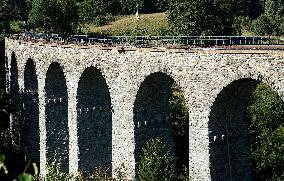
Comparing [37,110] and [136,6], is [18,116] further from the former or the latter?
[136,6]

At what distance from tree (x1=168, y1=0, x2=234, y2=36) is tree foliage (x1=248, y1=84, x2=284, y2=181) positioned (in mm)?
24329

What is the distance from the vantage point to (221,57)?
25.9 meters

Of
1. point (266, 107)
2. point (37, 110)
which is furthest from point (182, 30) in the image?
point (37, 110)

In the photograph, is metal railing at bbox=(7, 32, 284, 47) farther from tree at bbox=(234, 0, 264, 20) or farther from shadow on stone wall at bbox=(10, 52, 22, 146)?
tree at bbox=(234, 0, 264, 20)

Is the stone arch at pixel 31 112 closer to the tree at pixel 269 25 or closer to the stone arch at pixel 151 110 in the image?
the stone arch at pixel 151 110

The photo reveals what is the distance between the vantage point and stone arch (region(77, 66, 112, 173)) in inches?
1501

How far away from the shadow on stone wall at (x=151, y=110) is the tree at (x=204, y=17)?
40.5 meters

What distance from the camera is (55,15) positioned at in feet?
306

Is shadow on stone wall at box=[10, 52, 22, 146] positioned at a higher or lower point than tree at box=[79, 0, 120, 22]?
lower

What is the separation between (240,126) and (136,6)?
303 feet

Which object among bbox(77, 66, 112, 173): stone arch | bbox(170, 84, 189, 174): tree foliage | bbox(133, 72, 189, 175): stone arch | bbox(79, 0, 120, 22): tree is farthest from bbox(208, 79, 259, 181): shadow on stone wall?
bbox(79, 0, 120, 22): tree

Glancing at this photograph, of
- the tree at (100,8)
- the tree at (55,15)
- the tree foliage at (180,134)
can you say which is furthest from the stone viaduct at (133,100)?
the tree at (100,8)

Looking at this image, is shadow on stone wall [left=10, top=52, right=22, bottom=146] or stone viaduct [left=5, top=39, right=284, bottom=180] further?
shadow on stone wall [left=10, top=52, right=22, bottom=146]

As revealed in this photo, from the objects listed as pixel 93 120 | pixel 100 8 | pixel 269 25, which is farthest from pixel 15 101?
pixel 100 8
